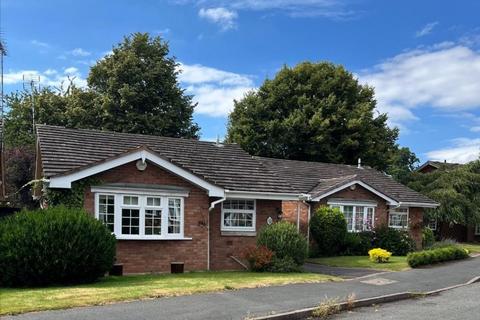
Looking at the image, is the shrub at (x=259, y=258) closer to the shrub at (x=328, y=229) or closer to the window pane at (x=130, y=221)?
the window pane at (x=130, y=221)

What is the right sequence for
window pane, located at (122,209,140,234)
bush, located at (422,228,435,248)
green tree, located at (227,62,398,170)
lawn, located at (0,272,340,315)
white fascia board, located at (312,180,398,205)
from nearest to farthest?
lawn, located at (0,272,340,315), window pane, located at (122,209,140,234), white fascia board, located at (312,180,398,205), bush, located at (422,228,435,248), green tree, located at (227,62,398,170)

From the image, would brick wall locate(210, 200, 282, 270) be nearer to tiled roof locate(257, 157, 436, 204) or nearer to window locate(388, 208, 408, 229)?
tiled roof locate(257, 157, 436, 204)

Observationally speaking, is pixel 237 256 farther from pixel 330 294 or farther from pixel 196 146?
pixel 330 294

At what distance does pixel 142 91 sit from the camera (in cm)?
3894

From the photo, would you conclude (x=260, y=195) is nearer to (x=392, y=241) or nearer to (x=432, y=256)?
(x=432, y=256)

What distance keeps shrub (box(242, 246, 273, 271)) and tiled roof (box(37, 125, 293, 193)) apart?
2.77 meters

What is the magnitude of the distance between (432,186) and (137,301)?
33312 mm

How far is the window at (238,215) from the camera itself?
19891mm

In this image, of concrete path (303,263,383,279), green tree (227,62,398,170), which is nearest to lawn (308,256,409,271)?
concrete path (303,263,383,279)

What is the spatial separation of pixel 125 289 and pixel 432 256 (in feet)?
42.3

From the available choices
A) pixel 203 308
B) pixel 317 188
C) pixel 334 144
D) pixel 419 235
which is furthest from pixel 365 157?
pixel 203 308

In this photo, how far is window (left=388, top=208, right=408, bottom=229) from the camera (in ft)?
94.7

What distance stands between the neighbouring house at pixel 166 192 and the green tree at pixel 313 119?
17941 mm

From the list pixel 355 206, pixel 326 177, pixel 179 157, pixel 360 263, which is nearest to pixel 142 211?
pixel 179 157
